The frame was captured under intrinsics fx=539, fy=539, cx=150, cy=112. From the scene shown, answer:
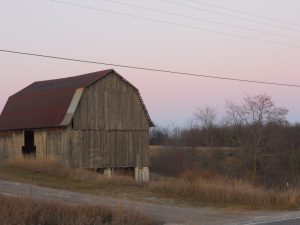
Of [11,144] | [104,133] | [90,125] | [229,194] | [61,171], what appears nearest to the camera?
[229,194]

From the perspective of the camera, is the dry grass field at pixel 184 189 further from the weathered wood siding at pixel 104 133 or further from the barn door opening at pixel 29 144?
the barn door opening at pixel 29 144

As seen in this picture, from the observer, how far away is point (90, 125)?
42.8 metres

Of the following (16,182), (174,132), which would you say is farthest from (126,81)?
(174,132)

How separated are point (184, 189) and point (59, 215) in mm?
11219

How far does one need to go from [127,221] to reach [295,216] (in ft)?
22.6

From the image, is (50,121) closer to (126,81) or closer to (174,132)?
(126,81)

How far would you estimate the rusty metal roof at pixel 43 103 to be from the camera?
42.9 meters

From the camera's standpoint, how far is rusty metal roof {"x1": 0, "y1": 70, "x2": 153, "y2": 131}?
42938 millimetres

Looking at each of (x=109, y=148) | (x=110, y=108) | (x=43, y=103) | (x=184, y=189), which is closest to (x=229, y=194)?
(x=184, y=189)

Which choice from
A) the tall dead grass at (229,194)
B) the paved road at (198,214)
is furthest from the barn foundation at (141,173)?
the paved road at (198,214)

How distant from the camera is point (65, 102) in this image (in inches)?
1688

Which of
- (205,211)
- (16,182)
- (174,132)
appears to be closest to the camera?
(205,211)

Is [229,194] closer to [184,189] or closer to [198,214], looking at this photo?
Result: [184,189]

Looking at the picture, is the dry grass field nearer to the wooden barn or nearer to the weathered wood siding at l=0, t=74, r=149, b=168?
the weathered wood siding at l=0, t=74, r=149, b=168
